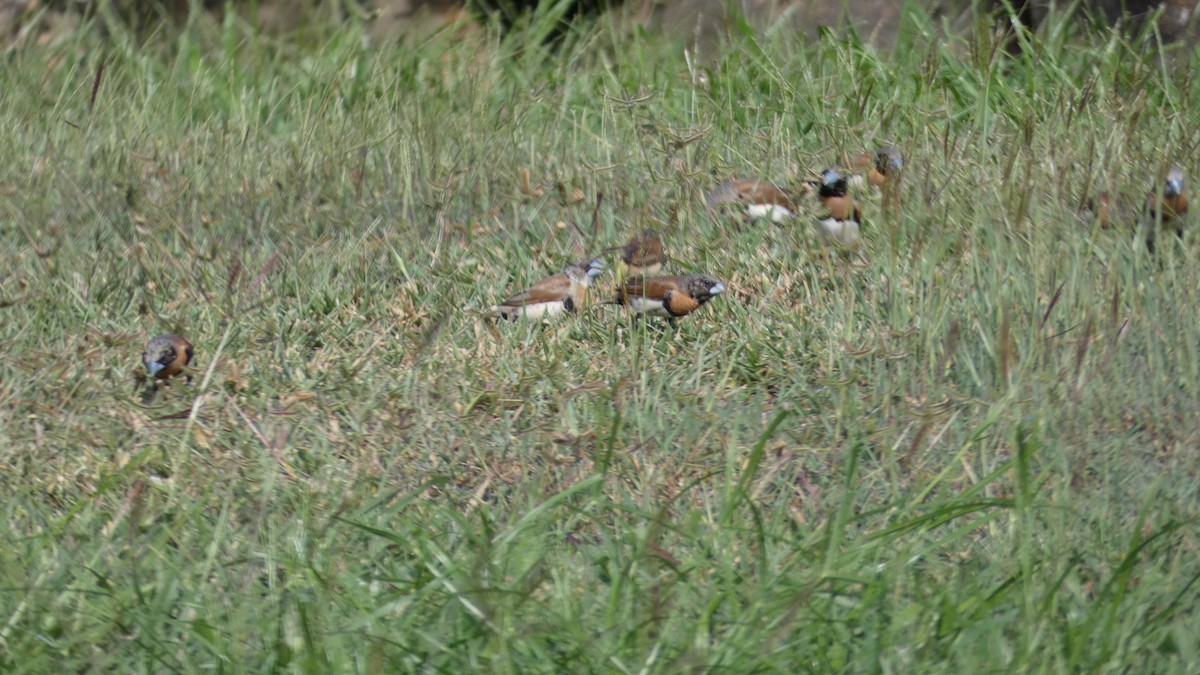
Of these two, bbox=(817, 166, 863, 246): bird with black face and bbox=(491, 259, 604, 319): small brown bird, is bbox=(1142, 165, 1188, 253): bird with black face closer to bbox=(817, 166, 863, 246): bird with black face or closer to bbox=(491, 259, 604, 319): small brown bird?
bbox=(817, 166, 863, 246): bird with black face

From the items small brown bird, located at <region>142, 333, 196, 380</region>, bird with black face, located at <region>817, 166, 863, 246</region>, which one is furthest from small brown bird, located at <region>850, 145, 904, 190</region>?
small brown bird, located at <region>142, 333, 196, 380</region>

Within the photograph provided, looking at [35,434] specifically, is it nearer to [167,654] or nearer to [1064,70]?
[167,654]

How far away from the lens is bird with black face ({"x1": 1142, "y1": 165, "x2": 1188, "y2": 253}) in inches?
153

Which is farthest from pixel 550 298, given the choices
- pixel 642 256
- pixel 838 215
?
pixel 838 215

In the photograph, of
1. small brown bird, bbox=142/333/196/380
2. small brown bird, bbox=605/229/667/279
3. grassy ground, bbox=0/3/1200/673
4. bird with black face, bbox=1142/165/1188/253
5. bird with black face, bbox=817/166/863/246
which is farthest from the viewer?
bird with black face, bbox=817/166/863/246

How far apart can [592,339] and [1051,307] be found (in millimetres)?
1359

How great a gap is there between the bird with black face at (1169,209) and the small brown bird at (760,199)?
3.71 feet

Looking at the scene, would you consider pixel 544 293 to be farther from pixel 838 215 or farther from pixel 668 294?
pixel 838 215

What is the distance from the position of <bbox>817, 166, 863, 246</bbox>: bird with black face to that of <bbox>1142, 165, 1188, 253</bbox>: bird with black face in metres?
0.88

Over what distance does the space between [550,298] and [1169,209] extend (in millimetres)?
1891

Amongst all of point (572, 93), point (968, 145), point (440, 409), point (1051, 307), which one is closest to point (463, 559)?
point (440, 409)

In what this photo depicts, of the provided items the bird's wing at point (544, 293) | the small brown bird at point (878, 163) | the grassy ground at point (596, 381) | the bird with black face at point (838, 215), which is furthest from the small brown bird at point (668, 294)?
the small brown bird at point (878, 163)

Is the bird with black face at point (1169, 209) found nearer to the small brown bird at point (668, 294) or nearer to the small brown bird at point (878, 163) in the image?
the small brown bird at point (878, 163)

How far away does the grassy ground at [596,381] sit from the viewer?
256cm
